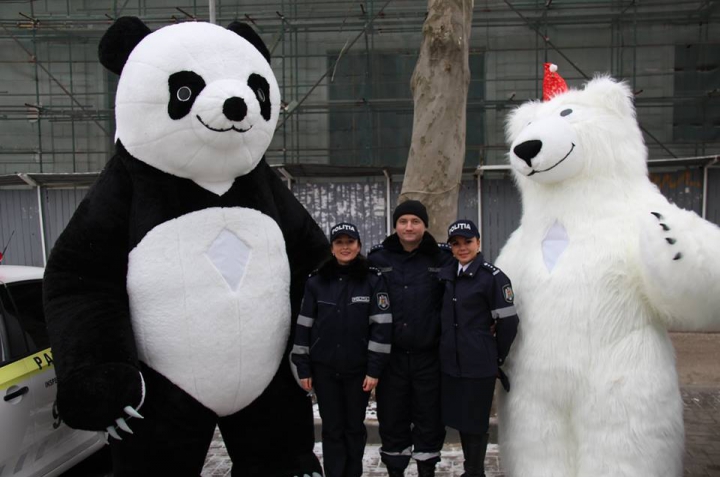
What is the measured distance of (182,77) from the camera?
2.67 m

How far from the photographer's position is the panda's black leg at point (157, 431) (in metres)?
2.70

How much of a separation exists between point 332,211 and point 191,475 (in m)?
6.64

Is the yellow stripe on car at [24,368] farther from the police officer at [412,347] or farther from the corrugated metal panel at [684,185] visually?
the corrugated metal panel at [684,185]

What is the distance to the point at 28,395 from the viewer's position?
3.15m

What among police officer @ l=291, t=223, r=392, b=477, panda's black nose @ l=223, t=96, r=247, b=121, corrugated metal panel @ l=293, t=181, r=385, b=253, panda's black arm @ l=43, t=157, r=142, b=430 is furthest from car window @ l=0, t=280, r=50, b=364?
corrugated metal panel @ l=293, t=181, r=385, b=253

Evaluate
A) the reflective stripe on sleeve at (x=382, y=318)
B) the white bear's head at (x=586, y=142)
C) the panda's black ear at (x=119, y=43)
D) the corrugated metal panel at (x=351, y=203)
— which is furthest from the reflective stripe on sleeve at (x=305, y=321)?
the corrugated metal panel at (x=351, y=203)

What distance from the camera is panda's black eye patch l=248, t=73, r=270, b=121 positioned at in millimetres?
2865

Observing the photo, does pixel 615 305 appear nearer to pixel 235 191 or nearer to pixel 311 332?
pixel 311 332

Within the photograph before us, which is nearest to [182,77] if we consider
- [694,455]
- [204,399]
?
[204,399]

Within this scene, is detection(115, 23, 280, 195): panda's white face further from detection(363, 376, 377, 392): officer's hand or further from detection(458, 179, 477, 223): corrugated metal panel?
detection(458, 179, 477, 223): corrugated metal panel

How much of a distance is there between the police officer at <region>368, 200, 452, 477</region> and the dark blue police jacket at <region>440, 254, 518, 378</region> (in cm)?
12

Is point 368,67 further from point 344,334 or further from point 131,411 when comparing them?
point 131,411

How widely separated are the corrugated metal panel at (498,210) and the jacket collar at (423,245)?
5973mm

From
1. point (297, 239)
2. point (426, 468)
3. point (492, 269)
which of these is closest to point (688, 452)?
point (426, 468)
